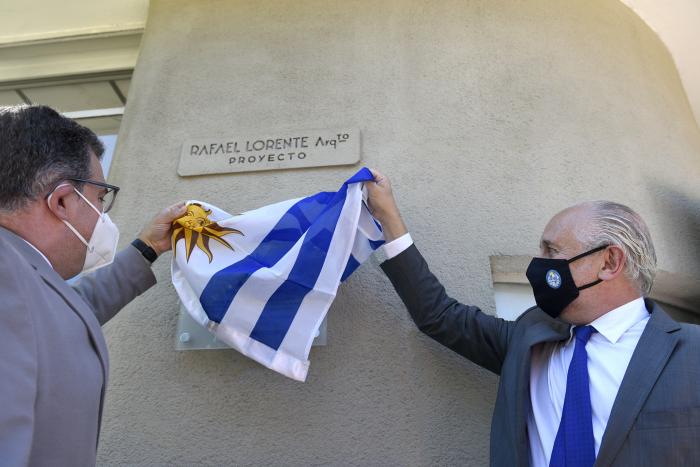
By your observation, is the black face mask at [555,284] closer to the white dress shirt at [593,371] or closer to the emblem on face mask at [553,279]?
the emblem on face mask at [553,279]

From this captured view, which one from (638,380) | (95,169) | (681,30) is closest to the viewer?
(638,380)

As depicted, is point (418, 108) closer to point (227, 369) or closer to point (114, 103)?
point (227, 369)

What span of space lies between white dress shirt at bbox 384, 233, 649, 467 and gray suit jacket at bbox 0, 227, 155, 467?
1.57 m

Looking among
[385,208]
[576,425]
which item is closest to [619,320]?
[576,425]

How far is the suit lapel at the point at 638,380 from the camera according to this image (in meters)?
1.81

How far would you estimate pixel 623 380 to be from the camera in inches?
75.3

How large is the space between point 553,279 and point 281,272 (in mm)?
1195

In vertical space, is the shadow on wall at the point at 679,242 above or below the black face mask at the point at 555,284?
above

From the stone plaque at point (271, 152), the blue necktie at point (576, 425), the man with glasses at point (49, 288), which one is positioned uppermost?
the stone plaque at point (271, 152)

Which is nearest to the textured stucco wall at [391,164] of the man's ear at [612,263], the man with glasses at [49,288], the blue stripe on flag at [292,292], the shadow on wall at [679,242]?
the shadow on wall at [679,242]

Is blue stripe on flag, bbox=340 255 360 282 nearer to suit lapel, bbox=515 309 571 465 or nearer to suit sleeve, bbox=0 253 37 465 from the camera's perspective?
suit lapel, bbox=515 309 571 465

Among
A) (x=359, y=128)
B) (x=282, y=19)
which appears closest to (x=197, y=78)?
(x=282, y=19)

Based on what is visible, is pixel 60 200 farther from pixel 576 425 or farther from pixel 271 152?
pixel 576 425

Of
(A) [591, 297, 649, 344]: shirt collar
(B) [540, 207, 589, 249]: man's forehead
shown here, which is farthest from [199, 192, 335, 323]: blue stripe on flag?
(A) [591, 297, 649, 344]: shirt collar
